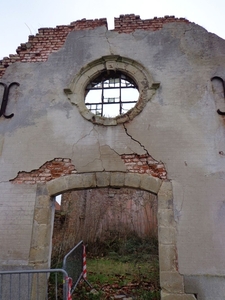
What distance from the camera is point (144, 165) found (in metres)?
5.06

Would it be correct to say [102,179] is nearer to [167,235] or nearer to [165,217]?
[165,217]

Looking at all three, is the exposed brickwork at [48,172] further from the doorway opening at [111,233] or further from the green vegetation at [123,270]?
the doorway opening at [111,233]

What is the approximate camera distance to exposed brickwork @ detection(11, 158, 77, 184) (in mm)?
5184

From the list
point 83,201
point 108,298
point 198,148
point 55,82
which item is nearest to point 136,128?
point 198,148

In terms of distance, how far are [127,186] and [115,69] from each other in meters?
2.78

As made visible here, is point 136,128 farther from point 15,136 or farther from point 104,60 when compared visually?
point 15,136

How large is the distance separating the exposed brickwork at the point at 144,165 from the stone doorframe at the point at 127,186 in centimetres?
11

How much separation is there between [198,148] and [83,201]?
8569 mm

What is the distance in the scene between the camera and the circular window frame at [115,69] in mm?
5488

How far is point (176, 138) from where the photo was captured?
17.0ft

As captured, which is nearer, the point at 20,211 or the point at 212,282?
the point at 212,282

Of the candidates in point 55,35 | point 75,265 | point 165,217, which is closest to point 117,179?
point 165,217

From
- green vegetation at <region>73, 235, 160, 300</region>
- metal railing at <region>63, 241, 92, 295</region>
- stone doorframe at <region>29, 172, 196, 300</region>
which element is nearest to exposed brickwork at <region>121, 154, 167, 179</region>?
stone doorframe at <region>29, 172, 196, 300</region>

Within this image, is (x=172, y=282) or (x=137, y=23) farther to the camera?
(x=137, y=23)
